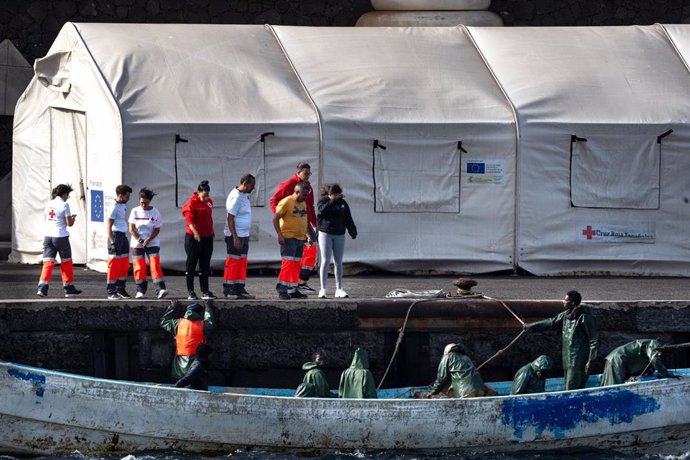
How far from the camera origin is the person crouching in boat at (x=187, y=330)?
49.1 ft

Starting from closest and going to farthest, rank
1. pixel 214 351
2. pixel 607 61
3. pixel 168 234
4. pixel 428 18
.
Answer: pixel 214 351
pixel 168 234
pixel 607 61
pixel 428 18

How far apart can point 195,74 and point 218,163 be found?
1394 mm

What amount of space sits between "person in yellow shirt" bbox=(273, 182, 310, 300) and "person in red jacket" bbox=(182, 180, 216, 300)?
0.77m

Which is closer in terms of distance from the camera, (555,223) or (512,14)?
(555,223)

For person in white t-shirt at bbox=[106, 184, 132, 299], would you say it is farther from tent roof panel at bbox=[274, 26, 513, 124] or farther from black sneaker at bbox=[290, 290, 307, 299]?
tent roof panel at bbox=[274, 26, 513, 124]

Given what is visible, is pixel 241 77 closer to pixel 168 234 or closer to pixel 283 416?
pixel 168 234

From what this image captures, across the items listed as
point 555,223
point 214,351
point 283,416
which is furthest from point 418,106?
point 283,416

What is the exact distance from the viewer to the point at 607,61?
20031 mm

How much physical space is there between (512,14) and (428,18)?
1.97 metres

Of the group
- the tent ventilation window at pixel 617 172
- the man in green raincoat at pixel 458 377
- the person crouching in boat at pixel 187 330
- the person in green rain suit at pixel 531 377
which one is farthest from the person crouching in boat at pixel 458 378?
the tent ventilation window at pixel 617 172

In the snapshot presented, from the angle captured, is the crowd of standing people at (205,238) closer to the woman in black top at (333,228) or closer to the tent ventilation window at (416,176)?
the woman in black top at (333,228)

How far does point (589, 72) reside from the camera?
64.8 ft

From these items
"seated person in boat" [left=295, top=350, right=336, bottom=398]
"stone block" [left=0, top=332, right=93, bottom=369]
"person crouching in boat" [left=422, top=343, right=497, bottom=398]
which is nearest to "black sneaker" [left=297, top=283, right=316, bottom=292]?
"seated person in boat" [left=295, top=350, right=336, bottom=398]

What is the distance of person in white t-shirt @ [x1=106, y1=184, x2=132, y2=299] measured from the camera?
16.0m
